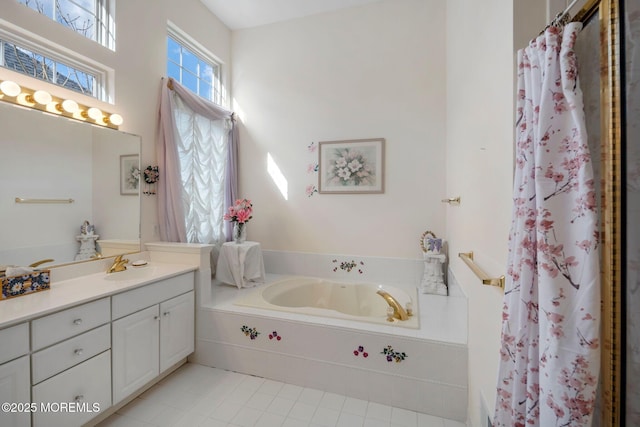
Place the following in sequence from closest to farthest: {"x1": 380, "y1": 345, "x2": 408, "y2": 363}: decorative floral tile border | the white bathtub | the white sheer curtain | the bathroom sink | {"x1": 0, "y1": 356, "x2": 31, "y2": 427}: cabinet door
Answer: {"x1": 0, "y1": 356, "x2": 31, "y2": 427}: cabinet door, {"x1": 380, "y1": 345, "x2": 408, "y2": 363}: decorative floral tile border, the bathroom sink, the white bathtub, the white sheer curtain

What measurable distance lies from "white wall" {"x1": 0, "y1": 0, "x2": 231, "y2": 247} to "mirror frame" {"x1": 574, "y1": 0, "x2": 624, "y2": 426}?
98.0 inches

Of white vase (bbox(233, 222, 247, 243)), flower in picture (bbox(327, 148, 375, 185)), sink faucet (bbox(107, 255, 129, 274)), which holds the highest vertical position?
flower in picture (bbox(327, 148, 375, 185))

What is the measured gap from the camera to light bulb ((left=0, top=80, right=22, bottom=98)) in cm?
143

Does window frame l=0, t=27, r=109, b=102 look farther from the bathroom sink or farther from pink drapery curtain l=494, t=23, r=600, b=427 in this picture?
pink drapery curtain l=494, t=23, r=600, b=427

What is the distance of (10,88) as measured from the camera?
1447mm

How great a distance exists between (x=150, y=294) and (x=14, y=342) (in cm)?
63

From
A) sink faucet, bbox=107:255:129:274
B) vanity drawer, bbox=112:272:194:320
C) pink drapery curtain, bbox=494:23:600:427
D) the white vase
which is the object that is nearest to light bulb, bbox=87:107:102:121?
sink faucet, bbox=107:255:129:274

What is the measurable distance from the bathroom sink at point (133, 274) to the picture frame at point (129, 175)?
1.84 ft

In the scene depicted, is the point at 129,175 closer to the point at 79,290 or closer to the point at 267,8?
the point at 79,290

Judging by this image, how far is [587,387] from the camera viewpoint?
24.0 inches

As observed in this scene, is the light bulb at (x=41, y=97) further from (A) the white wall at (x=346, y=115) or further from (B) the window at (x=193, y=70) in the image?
(A) the white wall at (x=346, y=115)

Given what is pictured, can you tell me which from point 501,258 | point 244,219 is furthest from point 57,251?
point 501,258

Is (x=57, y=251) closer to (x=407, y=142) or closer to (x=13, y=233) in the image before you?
(x=13, y=233)

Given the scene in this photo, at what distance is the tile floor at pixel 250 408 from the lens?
154cm
